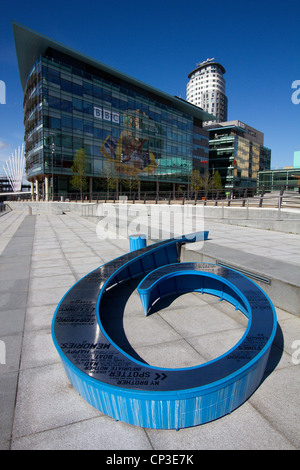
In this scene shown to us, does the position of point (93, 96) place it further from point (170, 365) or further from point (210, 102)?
point (210, 102)

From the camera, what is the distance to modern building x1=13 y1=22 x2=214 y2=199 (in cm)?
5084

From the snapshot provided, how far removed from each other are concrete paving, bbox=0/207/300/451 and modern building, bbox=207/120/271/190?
98.0 metres

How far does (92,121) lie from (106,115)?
4.44 metres

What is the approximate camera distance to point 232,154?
335 feet

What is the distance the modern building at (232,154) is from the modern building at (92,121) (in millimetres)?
32102

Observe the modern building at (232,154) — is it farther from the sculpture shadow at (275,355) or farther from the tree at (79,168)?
the sculpture shadow at (275,355)

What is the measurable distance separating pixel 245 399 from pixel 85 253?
23.5 feet

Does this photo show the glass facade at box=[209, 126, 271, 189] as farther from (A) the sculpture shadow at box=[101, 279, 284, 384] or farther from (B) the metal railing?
(A) the sculpture shadow at box=[101, 279, 284, 384]

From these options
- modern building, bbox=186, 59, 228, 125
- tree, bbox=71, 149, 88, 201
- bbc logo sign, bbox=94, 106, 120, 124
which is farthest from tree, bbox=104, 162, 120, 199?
modern building, bbox=186, 59, 228, 125

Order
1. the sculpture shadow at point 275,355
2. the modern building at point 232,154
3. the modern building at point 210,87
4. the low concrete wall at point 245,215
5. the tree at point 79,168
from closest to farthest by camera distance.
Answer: the sculpture shadow at point 275,355 < the low concrete wall at point 245,215 < the tree at point 79,168 < the modern building at point 232,154 < the modern building at point 210,87

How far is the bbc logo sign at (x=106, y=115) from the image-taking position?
57.3 m

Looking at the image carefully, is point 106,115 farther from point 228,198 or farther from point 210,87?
point 210,87
